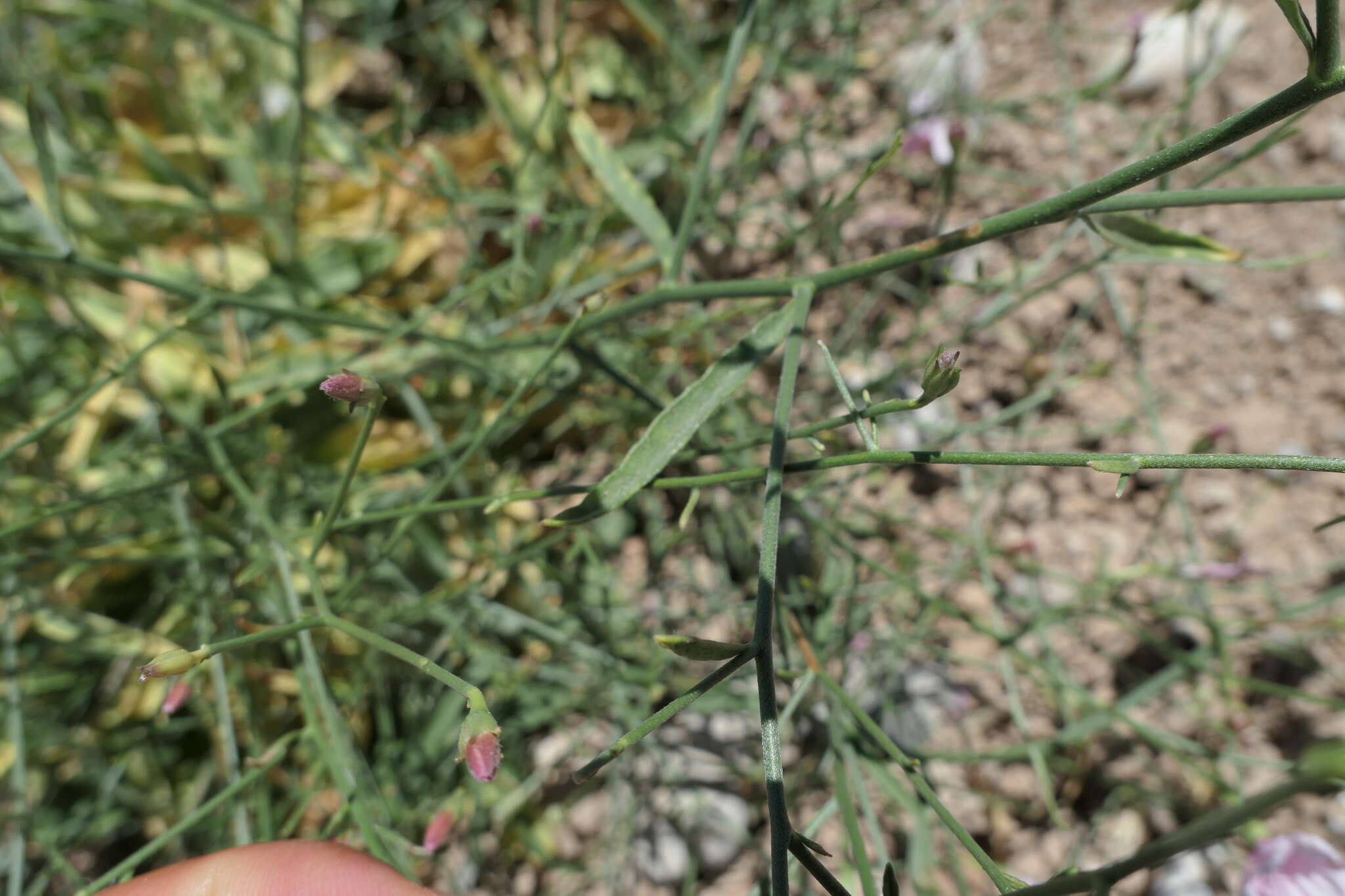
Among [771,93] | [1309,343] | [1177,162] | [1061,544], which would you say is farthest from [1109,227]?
[771,93]

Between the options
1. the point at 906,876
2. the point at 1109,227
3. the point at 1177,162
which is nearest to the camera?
the point at 1177,162

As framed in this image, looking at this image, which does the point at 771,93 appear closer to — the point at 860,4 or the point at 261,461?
the point at 860,4

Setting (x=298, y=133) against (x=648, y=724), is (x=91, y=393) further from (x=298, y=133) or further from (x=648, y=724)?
(x=648, y=724)

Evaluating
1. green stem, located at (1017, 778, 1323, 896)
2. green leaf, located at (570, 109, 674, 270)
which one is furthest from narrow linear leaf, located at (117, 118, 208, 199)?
Answer: green stem, located at (1017, 778, 1323, 896)

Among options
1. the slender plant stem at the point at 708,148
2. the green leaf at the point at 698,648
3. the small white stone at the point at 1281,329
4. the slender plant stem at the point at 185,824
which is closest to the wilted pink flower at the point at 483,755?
the green leaf at the point at 698,648

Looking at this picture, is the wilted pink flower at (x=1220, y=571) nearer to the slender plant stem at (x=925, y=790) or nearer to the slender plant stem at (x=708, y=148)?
the slender plant stem at (x=925, y=790)

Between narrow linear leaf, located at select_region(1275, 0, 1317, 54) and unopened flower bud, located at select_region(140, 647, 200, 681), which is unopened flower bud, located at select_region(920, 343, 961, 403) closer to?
narrow linear leaf, located at select_region(1275, 0, 1317, 54)

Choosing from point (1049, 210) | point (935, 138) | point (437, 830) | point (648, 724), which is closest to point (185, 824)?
point (437, 830)
